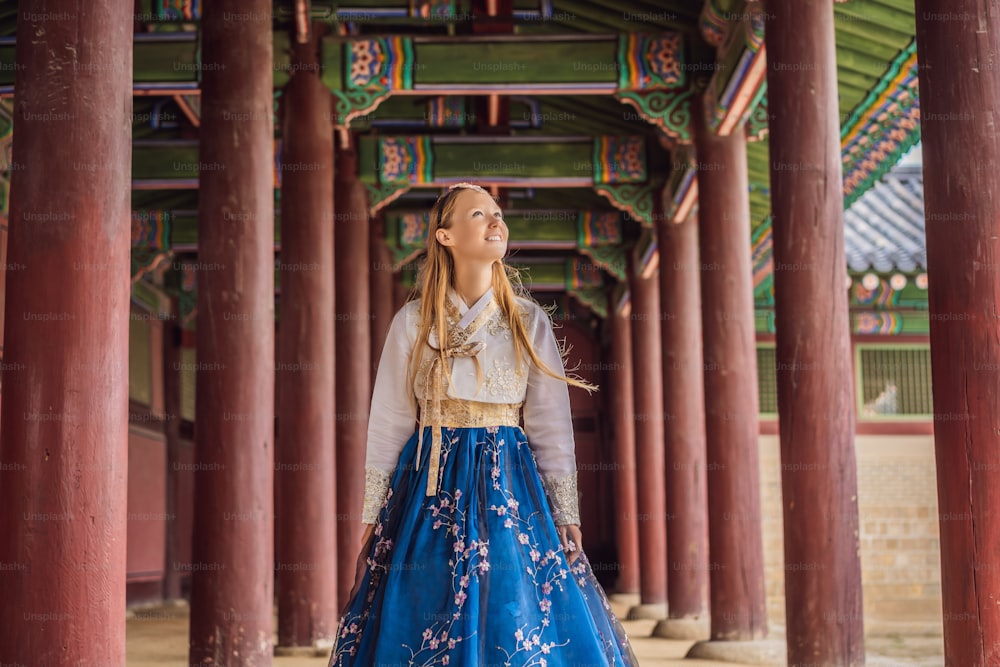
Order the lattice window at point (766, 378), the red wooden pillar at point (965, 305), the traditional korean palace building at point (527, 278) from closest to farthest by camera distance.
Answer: the traditional korean palace building at point (527, 278) → the red wooden pillar at point (965, 305) → the lattice window at point (766, 378)

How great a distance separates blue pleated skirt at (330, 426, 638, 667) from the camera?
3.81 m

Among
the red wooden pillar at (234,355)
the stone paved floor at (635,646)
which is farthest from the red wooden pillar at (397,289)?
the red wooden pillar at (234,355)

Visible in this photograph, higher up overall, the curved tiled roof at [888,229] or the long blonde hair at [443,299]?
the curved tiled roof at [888,229]

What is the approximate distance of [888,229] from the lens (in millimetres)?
19172

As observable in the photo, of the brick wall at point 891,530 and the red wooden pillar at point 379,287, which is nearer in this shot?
the red wooden pillar at point 379,287

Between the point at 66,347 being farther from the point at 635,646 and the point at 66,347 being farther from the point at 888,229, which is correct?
the point at 888,229

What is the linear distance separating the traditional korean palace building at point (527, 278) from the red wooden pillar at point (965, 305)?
0.01 metres

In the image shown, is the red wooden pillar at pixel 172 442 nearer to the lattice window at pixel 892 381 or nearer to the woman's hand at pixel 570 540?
the lattice window at pixel 892 381

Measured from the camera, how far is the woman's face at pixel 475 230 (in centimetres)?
422

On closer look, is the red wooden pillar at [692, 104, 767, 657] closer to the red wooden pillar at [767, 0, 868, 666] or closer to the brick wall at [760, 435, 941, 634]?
Result: the red wooden pillar at [767, 0, 868, 666]

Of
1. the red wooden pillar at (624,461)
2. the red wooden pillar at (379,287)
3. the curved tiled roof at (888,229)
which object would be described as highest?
the curved tiled roof at (888,229)

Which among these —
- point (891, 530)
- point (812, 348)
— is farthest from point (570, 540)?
point (891, 530)

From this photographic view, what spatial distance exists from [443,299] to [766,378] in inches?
636

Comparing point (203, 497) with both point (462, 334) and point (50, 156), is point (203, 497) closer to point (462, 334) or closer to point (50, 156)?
point (50, 156)
